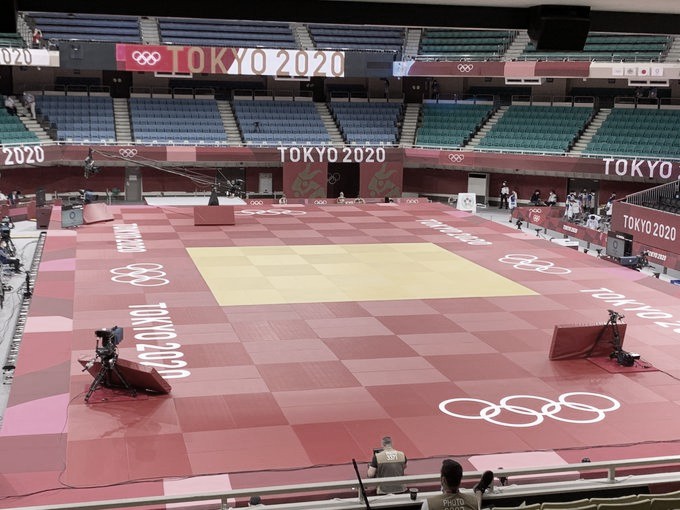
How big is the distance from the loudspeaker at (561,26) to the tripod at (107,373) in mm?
13733

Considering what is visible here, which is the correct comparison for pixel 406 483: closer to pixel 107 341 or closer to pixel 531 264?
pixel 107 341

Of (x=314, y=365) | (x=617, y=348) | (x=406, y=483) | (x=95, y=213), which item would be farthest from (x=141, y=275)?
(x=406, y=483)

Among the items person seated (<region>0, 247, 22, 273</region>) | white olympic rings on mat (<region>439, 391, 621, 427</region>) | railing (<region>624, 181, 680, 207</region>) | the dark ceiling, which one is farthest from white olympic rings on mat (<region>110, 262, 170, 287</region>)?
railing (<region>624, 181, 680, 207</region>)

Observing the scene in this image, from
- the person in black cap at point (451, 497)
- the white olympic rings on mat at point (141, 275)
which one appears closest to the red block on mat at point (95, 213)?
the white olympic rings on mat at point (141, 275)

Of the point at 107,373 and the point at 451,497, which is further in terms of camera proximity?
the point at 107,373

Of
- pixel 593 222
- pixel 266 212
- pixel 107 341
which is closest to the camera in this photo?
pixel 107 341

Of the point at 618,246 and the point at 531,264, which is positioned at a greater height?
the point at 618,246

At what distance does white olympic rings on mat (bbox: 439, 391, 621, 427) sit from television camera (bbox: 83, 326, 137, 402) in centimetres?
740

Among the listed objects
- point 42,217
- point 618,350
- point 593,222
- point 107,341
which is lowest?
point 618,350

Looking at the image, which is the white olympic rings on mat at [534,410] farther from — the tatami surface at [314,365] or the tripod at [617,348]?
the tripod at [617,348]

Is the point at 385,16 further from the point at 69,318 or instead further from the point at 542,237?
the point at 542,237

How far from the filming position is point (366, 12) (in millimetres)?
7703

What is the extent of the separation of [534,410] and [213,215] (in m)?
27.3

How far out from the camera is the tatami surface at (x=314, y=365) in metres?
16.4
